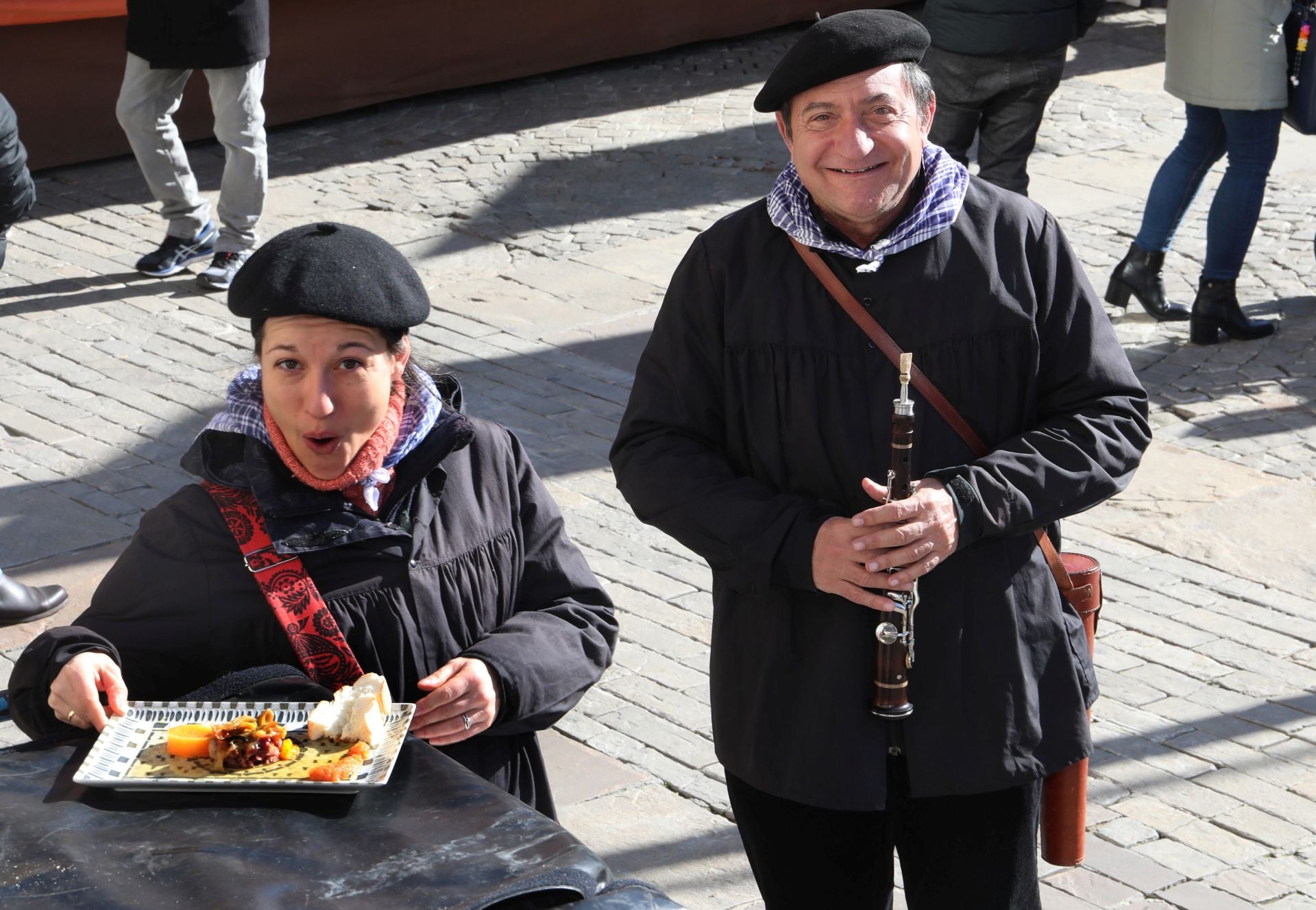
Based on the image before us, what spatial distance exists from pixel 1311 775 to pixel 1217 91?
12.7ft

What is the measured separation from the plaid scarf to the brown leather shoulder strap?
2.18 feet

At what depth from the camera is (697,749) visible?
464 centimetres

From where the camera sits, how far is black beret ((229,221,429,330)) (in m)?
2.63

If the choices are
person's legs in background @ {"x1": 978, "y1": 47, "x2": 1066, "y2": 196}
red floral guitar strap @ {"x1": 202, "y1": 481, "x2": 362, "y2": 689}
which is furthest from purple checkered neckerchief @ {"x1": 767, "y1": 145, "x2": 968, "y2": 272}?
person's legs in background @ {"x1": 978, "y1": 47, "x2": 1066, "y2": 196}

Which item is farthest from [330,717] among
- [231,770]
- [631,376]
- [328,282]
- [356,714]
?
[631,376]

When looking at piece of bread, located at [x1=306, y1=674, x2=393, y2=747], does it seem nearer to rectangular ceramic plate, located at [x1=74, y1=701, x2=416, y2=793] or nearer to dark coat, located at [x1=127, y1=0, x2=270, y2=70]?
rectangular ceramic plate, located at [x1=74, y1=701, x2=416, y2=793]

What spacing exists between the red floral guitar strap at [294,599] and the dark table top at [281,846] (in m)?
0.37

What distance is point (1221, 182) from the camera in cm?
760

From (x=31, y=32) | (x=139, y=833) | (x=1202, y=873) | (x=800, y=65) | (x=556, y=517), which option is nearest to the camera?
(x=139, y=833)

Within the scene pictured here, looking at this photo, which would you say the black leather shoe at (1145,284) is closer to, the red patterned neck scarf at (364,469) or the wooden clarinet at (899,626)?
the wooden clarinet at (899,626)

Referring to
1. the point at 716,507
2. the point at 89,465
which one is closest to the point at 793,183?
the point at 716,507

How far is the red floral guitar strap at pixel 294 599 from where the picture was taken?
2.63m

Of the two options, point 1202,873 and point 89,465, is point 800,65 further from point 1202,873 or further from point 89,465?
point 89,465

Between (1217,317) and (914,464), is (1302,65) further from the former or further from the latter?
(914,464)
